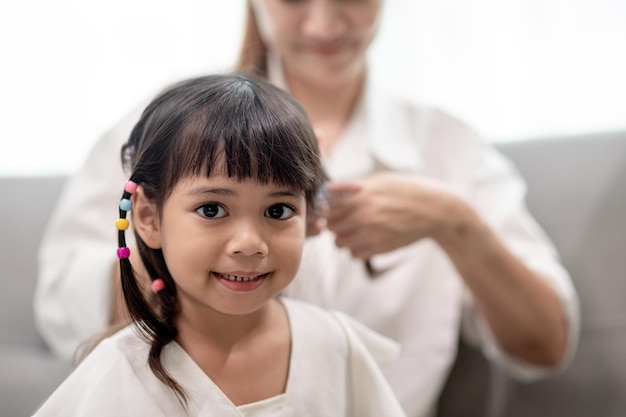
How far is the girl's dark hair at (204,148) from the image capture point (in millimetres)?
594

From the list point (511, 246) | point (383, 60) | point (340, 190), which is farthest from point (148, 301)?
point (383, 60)

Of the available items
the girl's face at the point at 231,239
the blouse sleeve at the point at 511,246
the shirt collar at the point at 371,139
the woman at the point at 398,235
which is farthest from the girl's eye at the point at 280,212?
the blouse sleeve at the point at 511,246

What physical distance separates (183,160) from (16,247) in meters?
0.80

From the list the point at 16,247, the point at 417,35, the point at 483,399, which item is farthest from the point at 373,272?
the point at 417,35

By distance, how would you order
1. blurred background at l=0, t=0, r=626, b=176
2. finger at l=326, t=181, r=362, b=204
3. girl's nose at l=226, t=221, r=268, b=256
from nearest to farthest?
girl's nose at l=226, t=221, r=268, b=256 → finger at l=326, t=181, r=362, b=204 → blurred background at l=0, t=0, r=626, b=176

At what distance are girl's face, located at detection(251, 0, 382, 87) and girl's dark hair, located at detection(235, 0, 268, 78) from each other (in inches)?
0.6

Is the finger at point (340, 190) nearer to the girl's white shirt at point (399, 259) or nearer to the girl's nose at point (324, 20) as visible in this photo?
the girl's white shirt at point (399, 259)

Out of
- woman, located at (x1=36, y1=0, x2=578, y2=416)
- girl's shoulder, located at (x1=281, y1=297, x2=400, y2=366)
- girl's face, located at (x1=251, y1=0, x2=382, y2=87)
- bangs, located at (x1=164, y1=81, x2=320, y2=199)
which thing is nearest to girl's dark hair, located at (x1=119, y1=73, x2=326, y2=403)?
bangs, located at (x1=164, y1=81, x2=320, y2=199)

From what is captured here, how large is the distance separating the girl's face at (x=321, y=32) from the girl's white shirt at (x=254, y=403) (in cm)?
44

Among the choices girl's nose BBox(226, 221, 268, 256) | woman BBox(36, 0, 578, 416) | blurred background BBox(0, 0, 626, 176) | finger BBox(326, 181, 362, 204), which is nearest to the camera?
girl's nose BBox(226, 221, 268, 256)

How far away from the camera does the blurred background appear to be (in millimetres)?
1597

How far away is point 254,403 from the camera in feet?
2.10

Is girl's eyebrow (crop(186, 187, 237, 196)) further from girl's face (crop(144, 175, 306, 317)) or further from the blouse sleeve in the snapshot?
the blouse sleeve

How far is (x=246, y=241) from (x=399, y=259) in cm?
62
